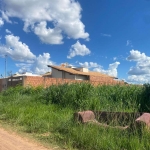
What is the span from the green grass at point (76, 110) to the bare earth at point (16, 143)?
480 mm

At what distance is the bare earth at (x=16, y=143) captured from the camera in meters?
5.13

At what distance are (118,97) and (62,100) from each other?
276 cm

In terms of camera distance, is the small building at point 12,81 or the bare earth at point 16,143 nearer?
the bare earth at point 16,143

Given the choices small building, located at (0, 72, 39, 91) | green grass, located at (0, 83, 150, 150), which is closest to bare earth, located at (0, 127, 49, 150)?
green grass, located at (0, 83, 150, 150)

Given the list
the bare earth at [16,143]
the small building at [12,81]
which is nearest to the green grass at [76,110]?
the bare earth at [16,143]

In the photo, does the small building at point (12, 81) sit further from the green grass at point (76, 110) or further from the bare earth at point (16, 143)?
the bare earth at point (16, 143)

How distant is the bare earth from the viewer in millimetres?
5129

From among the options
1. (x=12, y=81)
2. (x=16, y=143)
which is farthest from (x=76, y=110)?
(x=12, y=81)

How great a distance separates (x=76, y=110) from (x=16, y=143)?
4.02 meters

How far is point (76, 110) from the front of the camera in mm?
9250

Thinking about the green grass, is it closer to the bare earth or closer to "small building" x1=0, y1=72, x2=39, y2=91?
the bare earth

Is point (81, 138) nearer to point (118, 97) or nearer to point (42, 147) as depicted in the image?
point (42, 147)

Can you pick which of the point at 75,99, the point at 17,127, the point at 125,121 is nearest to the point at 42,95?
the point at 75,99

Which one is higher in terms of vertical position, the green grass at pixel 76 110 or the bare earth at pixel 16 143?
the green grass at pixel 76 110
